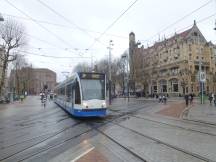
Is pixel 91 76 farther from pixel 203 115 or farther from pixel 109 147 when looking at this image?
pixel 109 147

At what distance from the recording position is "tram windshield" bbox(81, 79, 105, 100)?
21.2 meters

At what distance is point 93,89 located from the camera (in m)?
21.5

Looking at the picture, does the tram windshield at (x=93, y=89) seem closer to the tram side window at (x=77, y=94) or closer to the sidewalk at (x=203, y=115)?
the tram side window at (x=77, y=94)

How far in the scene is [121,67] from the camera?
87938 millimetres

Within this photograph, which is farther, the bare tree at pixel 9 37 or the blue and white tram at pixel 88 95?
the bare tree at pixel 9 37

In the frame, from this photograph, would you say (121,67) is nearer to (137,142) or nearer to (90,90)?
(90,90)

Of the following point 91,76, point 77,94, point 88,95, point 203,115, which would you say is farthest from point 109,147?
point 203,115

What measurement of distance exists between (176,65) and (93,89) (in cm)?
6027

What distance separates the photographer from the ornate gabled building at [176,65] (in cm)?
7662

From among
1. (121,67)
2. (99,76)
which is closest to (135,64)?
(121,67)

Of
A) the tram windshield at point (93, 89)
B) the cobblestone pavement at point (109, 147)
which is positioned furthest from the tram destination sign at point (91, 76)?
the cobblestone pavement at point (109, 147)

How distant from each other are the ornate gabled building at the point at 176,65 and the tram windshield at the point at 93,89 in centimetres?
5221

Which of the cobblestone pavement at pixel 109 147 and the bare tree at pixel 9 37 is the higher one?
the bare tree at pixel 9 37

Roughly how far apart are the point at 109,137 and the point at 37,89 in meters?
145
